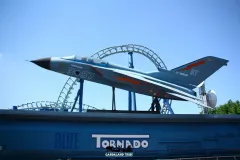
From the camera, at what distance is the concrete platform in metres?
6.54

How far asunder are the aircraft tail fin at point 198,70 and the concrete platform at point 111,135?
6.36 metres

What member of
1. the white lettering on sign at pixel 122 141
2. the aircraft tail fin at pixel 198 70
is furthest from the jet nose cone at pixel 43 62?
the aircraft tail fin at pixel 198 70

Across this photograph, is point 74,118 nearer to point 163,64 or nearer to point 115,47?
point 115,47

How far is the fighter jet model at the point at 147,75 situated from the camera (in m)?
13.1

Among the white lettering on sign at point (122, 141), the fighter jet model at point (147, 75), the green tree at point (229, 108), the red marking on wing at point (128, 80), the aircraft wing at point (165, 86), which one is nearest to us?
the white lettering on sign at point (122, 141)

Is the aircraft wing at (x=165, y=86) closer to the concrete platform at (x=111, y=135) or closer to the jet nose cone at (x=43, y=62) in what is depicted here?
the jet nose cone at (x=43, y=62)

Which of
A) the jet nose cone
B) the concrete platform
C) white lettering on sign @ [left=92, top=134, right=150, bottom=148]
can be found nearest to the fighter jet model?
the jet nose cone

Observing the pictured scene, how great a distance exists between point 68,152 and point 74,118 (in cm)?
118

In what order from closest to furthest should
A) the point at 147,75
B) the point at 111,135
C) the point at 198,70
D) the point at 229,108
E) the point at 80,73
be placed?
1. the point at 111,135
2. the point at 80,73
3. the point at 198,70
4. the point at 147,75
5. the point at 229,108

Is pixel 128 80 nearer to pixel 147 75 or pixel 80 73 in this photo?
pixel 147 75

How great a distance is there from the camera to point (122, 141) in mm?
7273

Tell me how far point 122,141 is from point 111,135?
48 centimetres

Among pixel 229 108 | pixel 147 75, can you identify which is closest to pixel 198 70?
pixel 147 75

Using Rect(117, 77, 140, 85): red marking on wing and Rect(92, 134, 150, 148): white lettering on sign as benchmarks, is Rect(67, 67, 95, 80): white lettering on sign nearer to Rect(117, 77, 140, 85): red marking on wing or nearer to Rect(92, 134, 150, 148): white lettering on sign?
Rect(117, 77, 140, 85): red marking on wing
